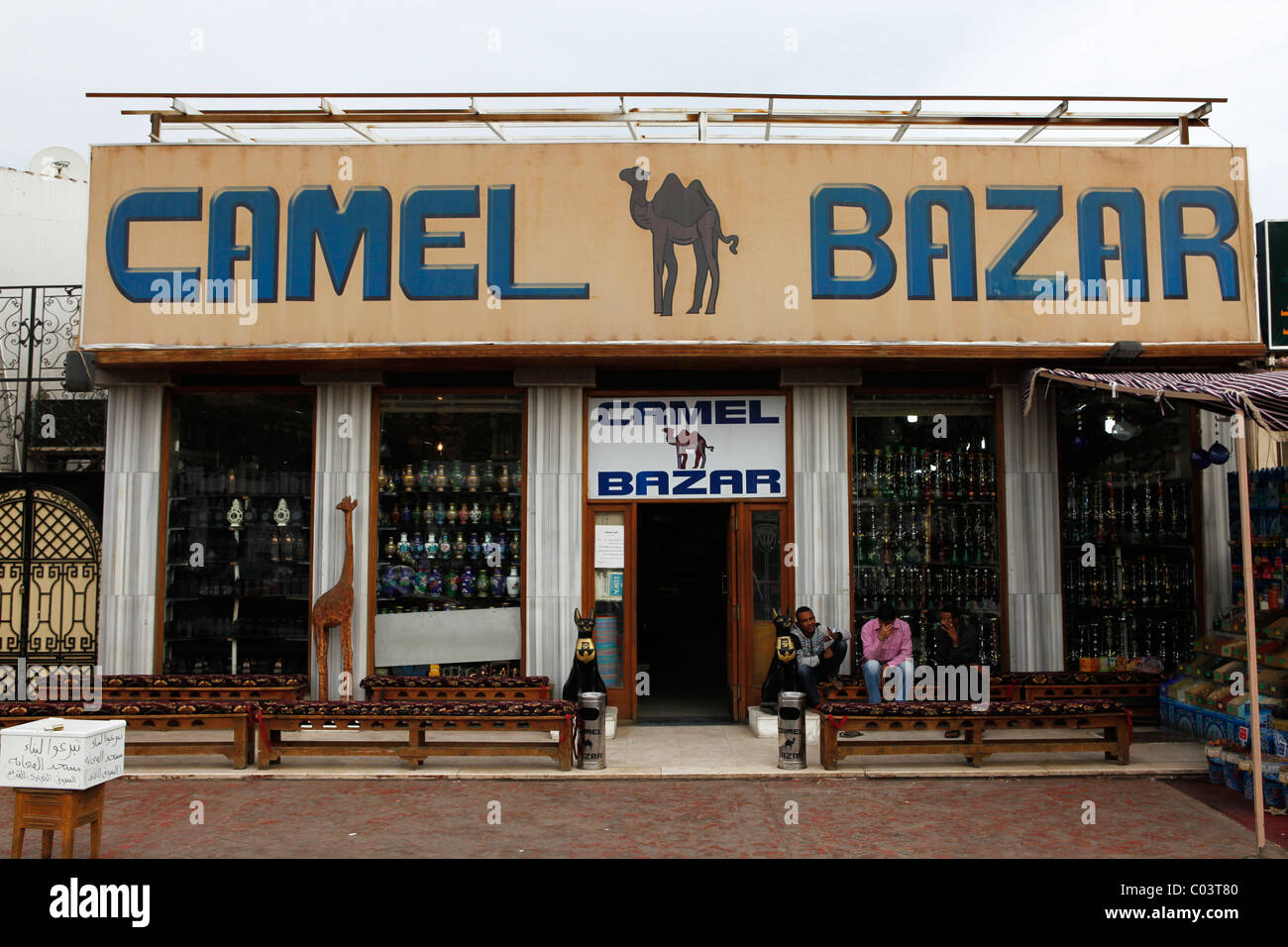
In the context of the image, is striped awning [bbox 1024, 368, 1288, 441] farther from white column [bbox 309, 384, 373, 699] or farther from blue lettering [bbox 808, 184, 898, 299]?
white column [bbox 309, 384, 373, 699]

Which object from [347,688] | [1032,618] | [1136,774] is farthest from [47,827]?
[1032,618]

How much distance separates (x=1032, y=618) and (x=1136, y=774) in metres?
2.77

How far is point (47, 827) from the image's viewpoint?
21.5 ft

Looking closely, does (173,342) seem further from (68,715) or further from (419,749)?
(419,749)

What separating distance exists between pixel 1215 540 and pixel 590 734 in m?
8.22

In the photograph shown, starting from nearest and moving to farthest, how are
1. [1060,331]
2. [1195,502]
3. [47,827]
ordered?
[47,827], [1060,331], [1195,502]

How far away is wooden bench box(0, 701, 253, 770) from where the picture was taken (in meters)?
9.57

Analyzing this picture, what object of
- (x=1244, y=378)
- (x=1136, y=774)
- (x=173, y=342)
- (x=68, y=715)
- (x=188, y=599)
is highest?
(x=173, y=342)

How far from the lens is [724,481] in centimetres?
1209

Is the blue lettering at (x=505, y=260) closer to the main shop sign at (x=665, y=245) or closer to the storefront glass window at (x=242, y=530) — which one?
the main shop sign at (x=665, y=245)

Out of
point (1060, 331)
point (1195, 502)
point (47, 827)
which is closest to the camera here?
point (47, 827)

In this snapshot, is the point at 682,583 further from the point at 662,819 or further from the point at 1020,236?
the point at 662,819

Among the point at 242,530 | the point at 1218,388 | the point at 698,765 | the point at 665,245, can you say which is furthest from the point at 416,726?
the point at 1218,388

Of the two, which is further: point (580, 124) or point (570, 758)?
point (580, 124)
